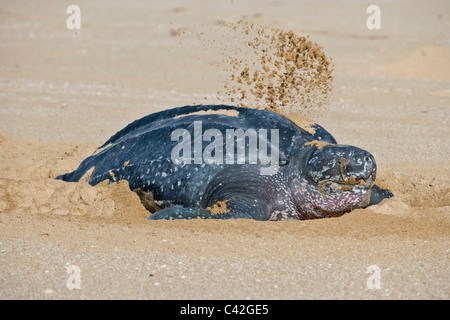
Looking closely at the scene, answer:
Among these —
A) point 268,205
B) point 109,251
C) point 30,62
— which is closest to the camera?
point 109,251

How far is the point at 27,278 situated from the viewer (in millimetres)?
2402

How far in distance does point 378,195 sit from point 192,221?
1241mm

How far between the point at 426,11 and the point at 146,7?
9.20 m

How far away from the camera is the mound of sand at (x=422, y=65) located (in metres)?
9.31

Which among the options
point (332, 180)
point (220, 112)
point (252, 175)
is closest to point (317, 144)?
point (332, 180)

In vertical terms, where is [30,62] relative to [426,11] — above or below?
below

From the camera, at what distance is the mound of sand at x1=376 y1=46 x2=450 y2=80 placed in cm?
931

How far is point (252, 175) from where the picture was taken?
322 cm

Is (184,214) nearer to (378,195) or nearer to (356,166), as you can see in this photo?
(356,166)

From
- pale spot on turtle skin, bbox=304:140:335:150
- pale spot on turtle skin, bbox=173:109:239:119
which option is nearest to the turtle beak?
pale spot on turtle skin, bbox=304:140:335:150

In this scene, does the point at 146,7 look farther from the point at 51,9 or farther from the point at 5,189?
the point at 5,189

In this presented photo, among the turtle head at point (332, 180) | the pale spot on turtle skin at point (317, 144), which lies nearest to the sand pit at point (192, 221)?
the turtle head at point (332, 180)
